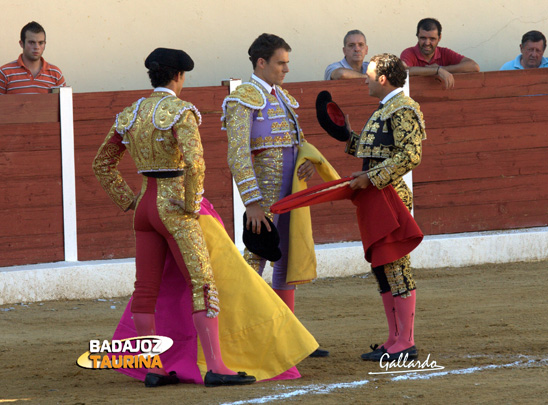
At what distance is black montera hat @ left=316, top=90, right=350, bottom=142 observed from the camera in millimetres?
4453

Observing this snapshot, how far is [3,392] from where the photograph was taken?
3.83 meters

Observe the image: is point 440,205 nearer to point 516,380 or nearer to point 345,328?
point 345,328

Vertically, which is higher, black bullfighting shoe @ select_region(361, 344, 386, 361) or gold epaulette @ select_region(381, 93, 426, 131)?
gold epaulette @ select_region(381, 93, 426, 131)

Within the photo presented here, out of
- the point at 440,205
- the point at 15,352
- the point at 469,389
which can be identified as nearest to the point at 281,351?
the point at 469,389

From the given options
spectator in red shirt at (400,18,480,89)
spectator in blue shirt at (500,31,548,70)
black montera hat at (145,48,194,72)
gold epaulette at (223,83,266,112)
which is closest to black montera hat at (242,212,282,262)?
gold epaulette at (223,83,266,112)

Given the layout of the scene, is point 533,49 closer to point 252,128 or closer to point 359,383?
point 252,128

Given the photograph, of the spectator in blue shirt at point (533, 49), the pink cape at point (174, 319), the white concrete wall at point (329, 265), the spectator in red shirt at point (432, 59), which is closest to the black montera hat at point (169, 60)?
the pink cape at point (174, 319)

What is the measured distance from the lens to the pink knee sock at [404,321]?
→ 4.23 meters

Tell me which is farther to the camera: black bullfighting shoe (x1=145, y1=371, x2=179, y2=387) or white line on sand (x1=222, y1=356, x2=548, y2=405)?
black bullfighting shoe (x1=145, y1=371, x2=179, y2=387)

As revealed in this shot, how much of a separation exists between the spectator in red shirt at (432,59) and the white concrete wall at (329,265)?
1.24m

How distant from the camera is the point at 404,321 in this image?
425 centimetres

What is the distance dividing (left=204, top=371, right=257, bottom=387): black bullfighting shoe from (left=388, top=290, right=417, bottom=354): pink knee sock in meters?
0.78

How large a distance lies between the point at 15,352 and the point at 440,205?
12.7 ft

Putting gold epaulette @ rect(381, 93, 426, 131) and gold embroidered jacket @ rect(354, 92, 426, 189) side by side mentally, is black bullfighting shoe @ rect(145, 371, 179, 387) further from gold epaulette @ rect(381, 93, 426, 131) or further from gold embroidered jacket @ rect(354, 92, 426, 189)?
gold epaulette @ rect(381, 93, 426, 131)
